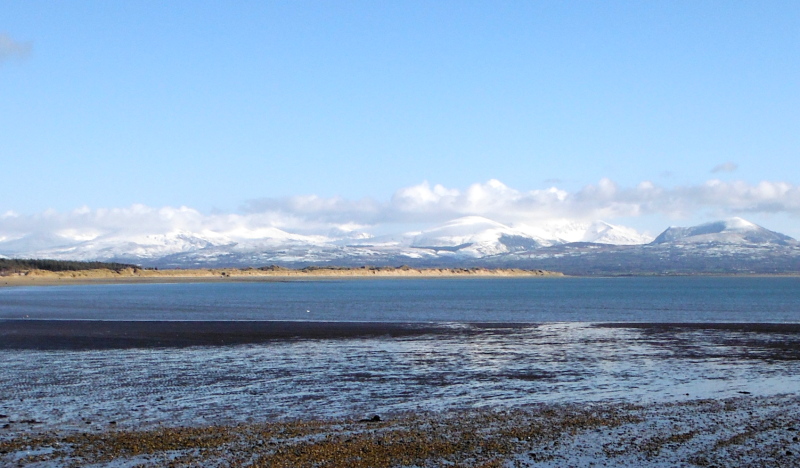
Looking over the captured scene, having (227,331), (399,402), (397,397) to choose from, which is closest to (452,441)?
(399,402)

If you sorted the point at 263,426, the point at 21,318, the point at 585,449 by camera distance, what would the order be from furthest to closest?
1. the point at 21,318
2. the point at 263,426
3. the point at 585,449

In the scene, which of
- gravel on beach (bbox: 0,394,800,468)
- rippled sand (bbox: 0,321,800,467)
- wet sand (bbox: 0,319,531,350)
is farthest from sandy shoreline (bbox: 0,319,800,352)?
gravel on beach (bbox: 0,394,800,468)

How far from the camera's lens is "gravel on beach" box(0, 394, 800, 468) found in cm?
1502

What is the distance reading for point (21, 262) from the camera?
17612cm

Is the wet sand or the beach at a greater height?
the wet sand

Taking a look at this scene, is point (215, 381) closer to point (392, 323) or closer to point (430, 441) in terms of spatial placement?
point (430, 441)

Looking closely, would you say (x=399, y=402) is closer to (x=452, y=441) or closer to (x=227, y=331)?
(x=452, y=441)

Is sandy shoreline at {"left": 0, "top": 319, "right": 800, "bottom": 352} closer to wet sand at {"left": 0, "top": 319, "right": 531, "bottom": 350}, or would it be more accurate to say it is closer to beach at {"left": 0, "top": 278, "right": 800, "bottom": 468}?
wet sand at {"left": 0, "top": 319, "right": 531, "bottom": 350}

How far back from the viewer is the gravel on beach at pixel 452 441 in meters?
15.0

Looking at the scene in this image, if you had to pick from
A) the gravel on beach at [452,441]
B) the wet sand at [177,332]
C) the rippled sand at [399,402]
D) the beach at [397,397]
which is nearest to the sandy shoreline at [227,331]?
the wet sand at [177,332]

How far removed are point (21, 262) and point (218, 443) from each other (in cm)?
17774

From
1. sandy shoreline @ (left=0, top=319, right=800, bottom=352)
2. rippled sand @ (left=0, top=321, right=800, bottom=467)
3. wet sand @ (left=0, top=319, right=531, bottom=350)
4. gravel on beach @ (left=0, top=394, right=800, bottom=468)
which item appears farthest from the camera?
wet sand @ (left=0, top=319, right=531, bottom=350)

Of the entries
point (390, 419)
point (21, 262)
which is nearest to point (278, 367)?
point (390, 419)

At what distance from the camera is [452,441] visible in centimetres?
1655
